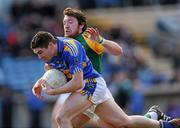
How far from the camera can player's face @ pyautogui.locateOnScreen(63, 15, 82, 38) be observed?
545 inches

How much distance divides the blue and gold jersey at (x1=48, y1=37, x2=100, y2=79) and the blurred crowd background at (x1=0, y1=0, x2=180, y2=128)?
9.10 meters

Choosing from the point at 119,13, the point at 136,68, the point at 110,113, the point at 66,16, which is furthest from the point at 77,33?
the point at 119,13

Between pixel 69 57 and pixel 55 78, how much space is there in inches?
14.7

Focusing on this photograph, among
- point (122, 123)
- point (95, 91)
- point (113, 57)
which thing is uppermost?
point (95, 91)

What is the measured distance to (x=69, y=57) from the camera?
1338 cm

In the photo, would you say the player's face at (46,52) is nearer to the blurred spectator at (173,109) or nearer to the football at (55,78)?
the football at (55,78)

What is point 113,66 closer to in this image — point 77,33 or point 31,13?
point 31,13

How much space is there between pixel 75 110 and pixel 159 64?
13743mm

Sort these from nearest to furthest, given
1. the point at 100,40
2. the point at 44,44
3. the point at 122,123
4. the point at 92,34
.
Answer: the point at 44,44, the point at 122,123, the point at 92,34, the point at 100,40

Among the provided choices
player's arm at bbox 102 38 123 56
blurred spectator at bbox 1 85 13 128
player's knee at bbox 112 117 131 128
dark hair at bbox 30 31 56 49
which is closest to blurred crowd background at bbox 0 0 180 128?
blurred spectator at bbox 1 85 13 128

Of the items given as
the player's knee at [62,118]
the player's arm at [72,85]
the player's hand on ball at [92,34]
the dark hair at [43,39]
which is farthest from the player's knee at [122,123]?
the dark hair at [43,39]

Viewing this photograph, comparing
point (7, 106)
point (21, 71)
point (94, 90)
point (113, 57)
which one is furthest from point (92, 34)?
point (113, 57)

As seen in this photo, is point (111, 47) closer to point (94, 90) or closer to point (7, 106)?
point (94, 90)

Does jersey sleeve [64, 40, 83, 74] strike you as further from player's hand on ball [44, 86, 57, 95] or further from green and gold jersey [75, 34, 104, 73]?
green and gold jersey [75, 34, 104, 73]
